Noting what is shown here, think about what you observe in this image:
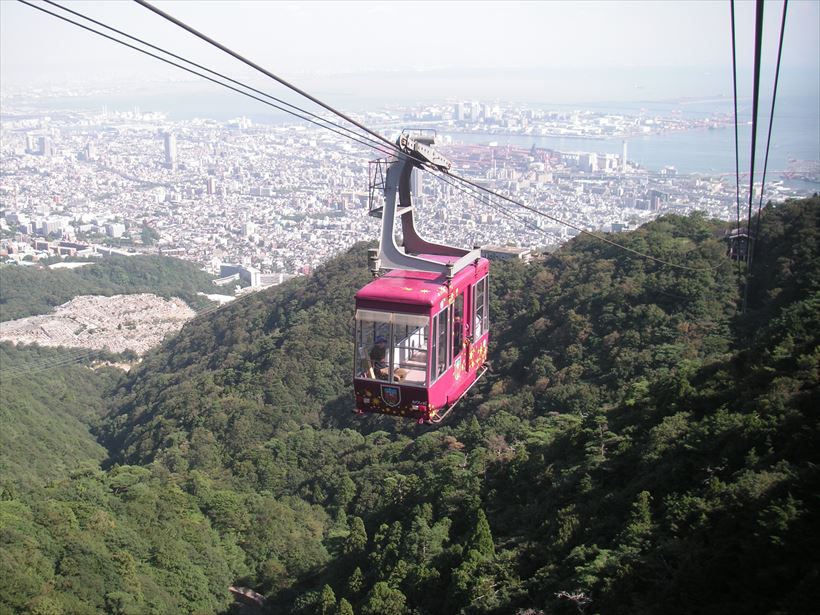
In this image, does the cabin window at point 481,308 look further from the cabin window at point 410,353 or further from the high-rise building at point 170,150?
the high-rise building at point 170,150

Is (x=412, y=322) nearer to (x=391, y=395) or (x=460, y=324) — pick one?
(x=391, y=395)

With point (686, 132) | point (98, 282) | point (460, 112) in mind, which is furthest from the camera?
point (460, 112)

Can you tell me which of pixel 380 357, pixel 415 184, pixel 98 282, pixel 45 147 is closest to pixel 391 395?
pixel 380 357

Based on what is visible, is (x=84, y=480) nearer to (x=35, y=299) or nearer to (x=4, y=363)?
(x=4, y=363)

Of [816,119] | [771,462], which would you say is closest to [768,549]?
[771,462]

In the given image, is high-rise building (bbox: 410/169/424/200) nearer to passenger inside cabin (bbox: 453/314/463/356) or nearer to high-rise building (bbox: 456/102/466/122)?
passenger inside cabin (bbox: 453/314/463/356)

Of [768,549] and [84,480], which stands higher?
[768,549]
